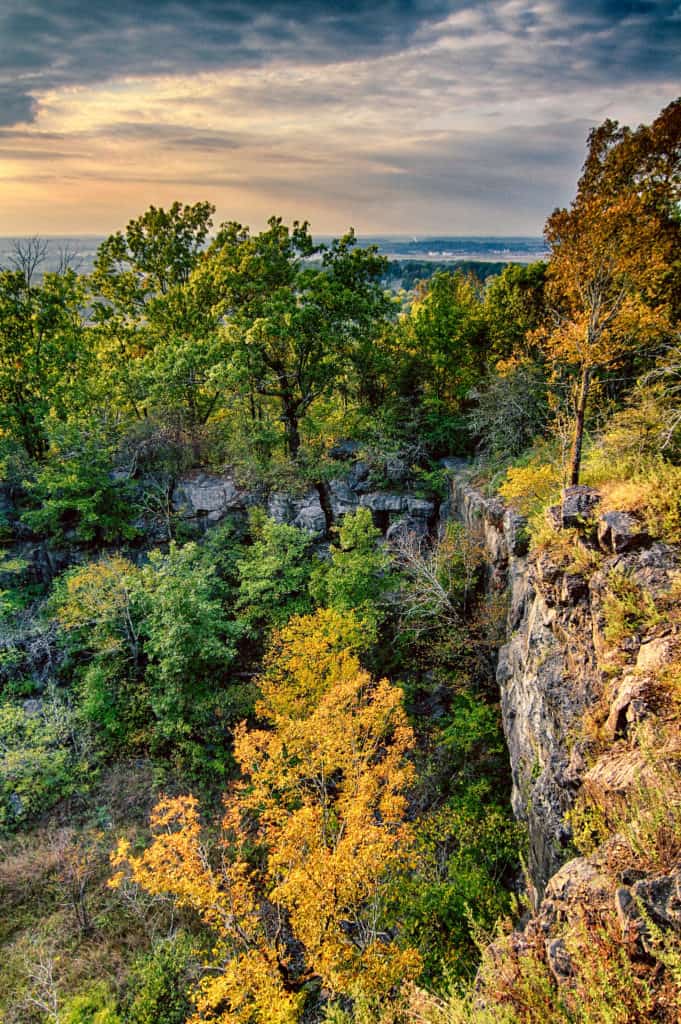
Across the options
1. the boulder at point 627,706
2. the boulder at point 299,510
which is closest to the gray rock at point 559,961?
the boulder at point 627,706

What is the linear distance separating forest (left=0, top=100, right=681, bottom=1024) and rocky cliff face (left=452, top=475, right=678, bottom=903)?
317mm

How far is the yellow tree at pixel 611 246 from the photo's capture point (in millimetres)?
10938

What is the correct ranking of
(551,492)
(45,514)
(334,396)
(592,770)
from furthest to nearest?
1. (334,396)
2. (45,514)
3. (551,492)
4. (592,770)

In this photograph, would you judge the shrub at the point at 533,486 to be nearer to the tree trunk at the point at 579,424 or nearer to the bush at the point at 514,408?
the tree trunk at the point at 579,424

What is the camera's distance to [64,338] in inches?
997

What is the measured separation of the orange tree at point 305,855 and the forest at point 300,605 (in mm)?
119

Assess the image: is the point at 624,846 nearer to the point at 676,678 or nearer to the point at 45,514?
the point at 676,678

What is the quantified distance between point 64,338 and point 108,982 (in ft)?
84.7

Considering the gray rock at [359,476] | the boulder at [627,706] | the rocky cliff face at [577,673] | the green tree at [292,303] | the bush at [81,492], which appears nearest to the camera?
the boulder at [627,706]

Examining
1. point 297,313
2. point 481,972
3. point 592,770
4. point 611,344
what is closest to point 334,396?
point 297,313

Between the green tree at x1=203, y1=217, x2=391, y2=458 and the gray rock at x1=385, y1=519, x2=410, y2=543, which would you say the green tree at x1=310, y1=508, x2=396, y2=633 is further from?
the green tree at x1=203, y1=217, x2=391, y2=458

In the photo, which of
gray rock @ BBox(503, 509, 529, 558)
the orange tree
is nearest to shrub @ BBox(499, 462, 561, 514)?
gray rock @ BBox(503, 509, 529, 558)

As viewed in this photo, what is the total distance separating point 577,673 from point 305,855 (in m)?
8.58

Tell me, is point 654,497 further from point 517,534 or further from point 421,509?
point 421,509
